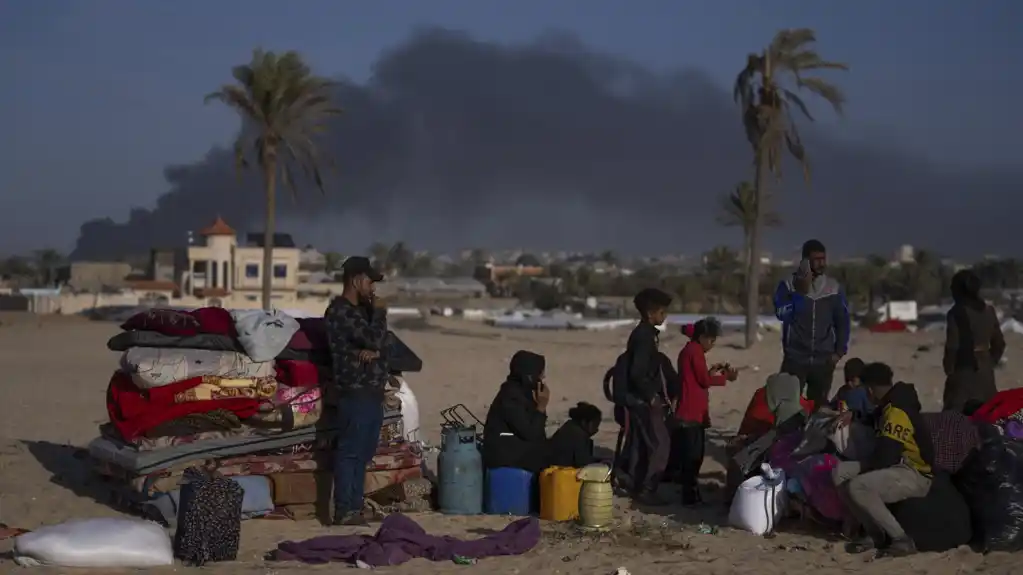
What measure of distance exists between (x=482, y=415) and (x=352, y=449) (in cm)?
744

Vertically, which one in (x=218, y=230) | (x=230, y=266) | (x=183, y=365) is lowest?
(x=183, y=365)

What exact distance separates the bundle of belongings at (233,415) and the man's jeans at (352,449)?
0.44 meters

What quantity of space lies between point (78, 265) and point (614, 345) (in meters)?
65.4

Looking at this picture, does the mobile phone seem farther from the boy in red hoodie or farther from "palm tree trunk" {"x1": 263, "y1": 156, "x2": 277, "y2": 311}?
"palm tree trunk" {"x1": 263, "y1": 156, "x2": 277, "y2": 311}

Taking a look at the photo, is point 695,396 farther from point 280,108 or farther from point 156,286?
point 156,286

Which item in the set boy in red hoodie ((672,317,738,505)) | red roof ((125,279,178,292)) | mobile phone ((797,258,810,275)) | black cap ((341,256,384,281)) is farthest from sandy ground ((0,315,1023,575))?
red roof ((125,279,178,292))

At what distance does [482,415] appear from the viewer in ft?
52.3

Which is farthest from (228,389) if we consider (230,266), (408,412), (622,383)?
(230,266)

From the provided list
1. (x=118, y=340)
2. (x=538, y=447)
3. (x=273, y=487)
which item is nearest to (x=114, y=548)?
(x=273, y=487)

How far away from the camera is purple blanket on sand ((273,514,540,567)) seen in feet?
24.2

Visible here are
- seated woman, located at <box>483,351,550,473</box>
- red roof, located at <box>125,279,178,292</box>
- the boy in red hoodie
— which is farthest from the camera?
red roof, located at <box>125,279,178,292</box>

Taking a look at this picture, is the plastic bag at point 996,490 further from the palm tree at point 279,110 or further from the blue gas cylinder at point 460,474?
the palm tree at point 279,110

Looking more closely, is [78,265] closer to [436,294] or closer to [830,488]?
[436,294]

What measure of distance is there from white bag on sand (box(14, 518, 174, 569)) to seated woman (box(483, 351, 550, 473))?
2.73 metres
